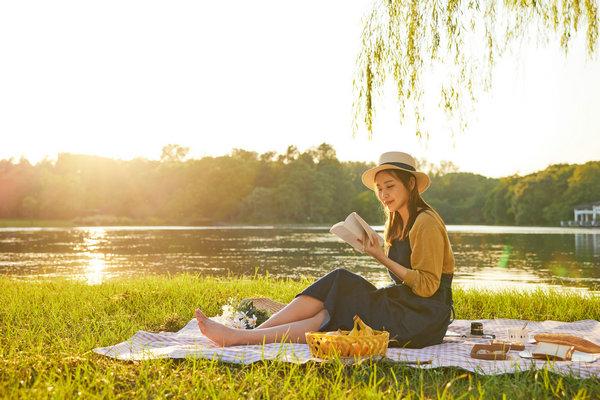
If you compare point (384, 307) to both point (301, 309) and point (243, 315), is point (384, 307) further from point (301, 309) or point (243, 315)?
point (243, 315)

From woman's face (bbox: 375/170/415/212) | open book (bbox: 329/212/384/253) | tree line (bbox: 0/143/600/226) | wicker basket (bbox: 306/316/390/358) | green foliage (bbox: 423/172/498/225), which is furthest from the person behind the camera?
green foliage (bbox: 423/172/498/225)

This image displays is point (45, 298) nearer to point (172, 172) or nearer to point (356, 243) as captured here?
point (356, 243)

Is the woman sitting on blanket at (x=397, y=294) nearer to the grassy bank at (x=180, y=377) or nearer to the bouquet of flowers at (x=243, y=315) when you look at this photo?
the grassy bank at (x=180, y=377)

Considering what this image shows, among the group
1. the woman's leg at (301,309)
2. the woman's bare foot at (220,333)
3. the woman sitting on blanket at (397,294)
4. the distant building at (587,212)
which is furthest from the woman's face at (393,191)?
the distant building at (587,212)

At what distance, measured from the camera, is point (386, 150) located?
3838 mm

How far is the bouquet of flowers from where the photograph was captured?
168 inches

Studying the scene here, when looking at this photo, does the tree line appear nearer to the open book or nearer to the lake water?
the lake water

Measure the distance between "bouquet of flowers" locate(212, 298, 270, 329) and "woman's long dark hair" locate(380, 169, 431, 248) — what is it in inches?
45.5

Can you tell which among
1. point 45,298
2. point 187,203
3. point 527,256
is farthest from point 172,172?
point 45,298

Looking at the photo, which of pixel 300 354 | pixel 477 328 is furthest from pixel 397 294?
pixel 477 328

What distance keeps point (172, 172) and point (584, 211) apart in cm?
4812

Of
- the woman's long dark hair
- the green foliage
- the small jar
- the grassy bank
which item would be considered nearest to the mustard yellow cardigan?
the woman's long dark hair

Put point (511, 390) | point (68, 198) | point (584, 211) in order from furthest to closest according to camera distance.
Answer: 1. point (68, 198)
2. point (584, 211)
3. point (511, 390)

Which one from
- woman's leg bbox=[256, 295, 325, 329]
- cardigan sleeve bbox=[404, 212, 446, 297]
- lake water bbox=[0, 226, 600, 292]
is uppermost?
cardigan sleeve bbox=[404, 212, 446, 297]
